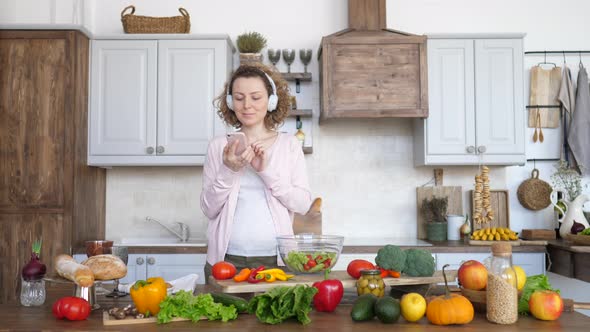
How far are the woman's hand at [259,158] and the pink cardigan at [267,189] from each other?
26 mm

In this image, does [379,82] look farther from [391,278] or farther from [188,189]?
[391,278]

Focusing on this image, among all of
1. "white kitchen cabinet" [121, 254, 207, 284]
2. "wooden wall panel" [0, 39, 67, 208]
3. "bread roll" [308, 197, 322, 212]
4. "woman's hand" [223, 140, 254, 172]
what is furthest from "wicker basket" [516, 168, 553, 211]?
"wooden wall panel" [0, 39, 67, 208]

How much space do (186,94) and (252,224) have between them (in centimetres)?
206

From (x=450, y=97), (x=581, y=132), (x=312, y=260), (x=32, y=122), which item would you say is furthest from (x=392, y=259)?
(x=581, y=132)

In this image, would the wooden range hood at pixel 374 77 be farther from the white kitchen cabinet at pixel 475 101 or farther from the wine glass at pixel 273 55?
the wine glass at pixel 273 55

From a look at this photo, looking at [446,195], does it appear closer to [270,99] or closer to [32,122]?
[270,99]

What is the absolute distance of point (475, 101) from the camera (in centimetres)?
419

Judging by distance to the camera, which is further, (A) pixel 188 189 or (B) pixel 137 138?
(A) pixel 188 189

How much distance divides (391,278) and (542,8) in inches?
137

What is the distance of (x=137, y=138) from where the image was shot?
4.15m

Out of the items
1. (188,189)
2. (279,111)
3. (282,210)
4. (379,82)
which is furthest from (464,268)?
(188,189)

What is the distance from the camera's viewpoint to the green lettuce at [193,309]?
1.60 meters

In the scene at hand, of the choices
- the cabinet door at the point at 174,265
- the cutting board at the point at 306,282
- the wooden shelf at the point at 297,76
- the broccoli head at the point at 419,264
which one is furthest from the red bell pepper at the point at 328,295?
the wooden shelf at the point at 297,76

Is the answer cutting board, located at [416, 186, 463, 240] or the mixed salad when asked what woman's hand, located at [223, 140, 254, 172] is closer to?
the mixed salad
